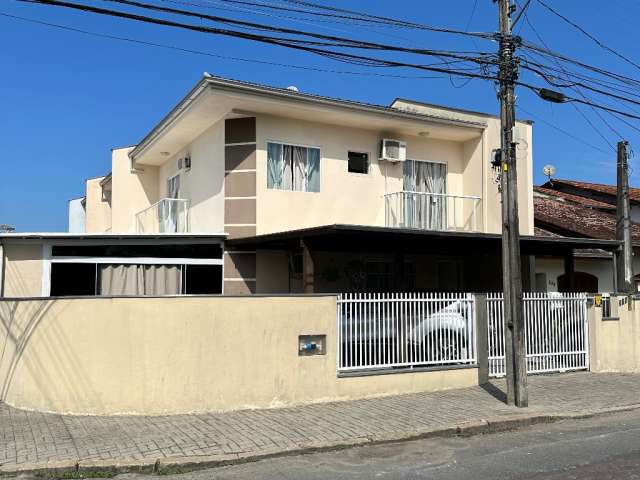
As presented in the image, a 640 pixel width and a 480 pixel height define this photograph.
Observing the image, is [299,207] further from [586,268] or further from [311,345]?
[586,268]

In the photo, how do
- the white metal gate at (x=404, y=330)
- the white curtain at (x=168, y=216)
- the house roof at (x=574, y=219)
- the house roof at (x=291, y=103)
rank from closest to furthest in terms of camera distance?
the white metal gate at (x=404, y=330), the house roof at (x=291, y=103), the white curtain at (x=168, y=216), the house roof at (x=574, y=219)

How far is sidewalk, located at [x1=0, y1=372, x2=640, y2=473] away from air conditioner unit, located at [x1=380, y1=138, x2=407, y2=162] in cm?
686

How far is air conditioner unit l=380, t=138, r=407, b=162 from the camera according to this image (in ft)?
51.2

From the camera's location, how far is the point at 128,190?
67.4 ft

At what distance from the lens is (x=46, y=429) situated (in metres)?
7.89

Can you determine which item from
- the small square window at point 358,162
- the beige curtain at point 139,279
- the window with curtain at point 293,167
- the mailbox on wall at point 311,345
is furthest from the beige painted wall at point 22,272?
the small square window at point 358,162

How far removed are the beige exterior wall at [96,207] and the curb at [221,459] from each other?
19234 mm

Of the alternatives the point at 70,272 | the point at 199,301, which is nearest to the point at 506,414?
the point at 199,301

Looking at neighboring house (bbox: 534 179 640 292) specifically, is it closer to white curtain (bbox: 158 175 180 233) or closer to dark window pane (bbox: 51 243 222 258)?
dark window pane (bbox: 51 243 222 258)

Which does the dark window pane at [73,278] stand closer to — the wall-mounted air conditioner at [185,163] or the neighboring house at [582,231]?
the wall-mounted air conditioner at [185,163]

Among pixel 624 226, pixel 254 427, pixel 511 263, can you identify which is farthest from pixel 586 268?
pixel 254 427

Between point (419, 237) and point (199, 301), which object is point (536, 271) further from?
point (199, 301)

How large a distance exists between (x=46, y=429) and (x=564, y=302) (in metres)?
9.77

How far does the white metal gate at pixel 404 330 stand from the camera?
1012 centimetres
